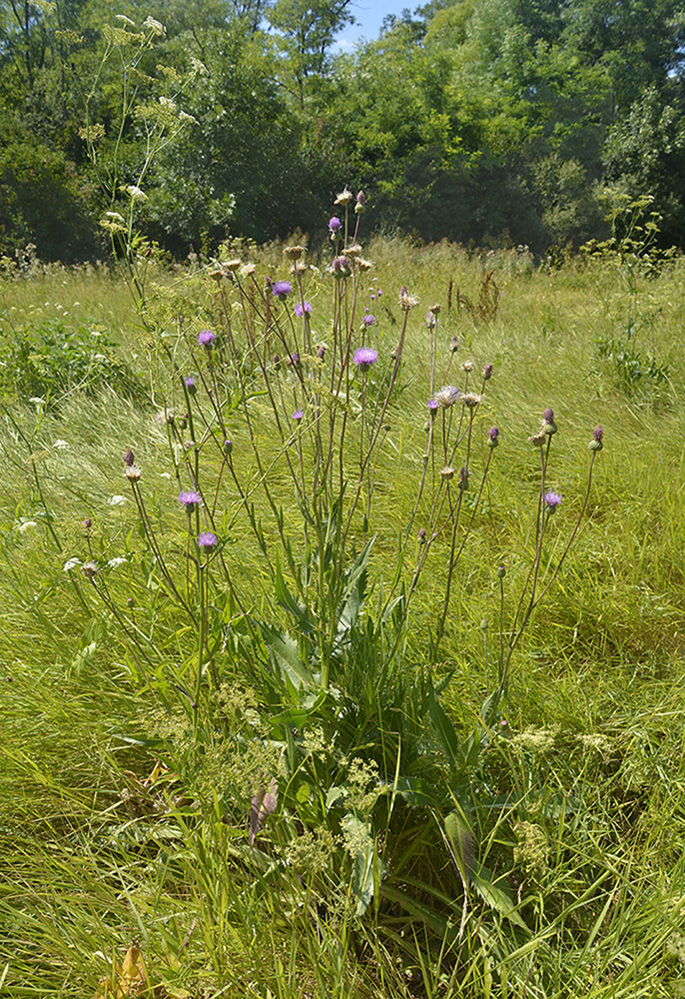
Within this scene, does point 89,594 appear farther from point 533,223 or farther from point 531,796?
point 533,223

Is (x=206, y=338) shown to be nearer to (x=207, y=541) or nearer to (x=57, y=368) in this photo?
(x=207, y=541)

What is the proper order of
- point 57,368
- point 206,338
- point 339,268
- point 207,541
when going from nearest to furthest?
point 207,541 < point 339,268 < point 206,338 < point 57,368

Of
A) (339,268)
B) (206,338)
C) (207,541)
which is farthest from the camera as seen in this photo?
(206,338)

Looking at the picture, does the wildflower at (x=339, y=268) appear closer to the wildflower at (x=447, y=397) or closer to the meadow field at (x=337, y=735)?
the meadow field at (x=337, y=735)

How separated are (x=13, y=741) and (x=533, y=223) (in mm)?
20432

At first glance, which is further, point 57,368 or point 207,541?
point 57,368

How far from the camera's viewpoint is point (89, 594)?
165 cm

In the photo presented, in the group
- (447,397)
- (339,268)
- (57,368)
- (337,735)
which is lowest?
(337,735)

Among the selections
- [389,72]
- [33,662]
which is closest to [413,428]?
[33,662]

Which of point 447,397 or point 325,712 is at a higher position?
point 447,397

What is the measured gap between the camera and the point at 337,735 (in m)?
1.19

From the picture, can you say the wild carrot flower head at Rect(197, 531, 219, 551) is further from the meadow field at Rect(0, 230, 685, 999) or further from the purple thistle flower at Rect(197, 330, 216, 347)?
the purple thistle flower at Rect(197, 330, 216, 347)

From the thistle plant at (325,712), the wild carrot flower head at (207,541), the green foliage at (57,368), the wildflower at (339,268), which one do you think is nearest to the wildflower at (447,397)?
the thistle plant at (325,712)

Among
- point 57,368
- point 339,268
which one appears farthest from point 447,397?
point 57,368
